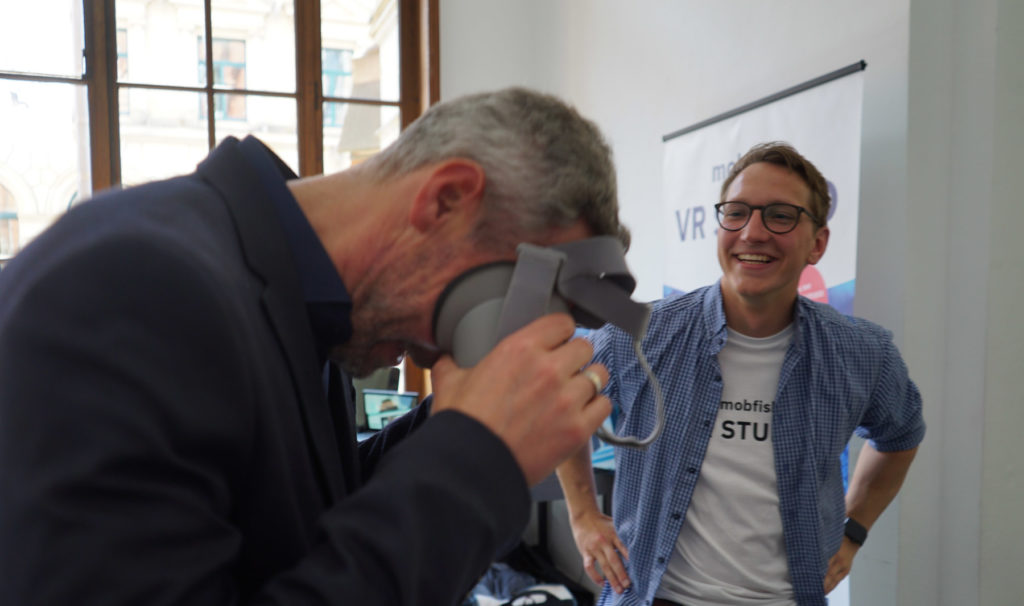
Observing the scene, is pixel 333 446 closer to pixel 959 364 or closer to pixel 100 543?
pixel 100 543

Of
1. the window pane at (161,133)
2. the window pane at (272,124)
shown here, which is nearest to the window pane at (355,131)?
the window pane at (272,124)

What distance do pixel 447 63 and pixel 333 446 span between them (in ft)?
12.5

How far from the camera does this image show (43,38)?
3.72m

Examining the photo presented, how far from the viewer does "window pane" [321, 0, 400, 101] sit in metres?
4.23

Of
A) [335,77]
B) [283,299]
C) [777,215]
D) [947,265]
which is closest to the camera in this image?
[283,299]

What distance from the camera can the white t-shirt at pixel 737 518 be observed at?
1.46 m

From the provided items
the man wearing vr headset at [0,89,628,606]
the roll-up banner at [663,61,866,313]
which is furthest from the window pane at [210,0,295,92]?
the man wearing vr headset at [0,89,628,606]

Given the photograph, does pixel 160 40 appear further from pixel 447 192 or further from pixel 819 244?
pixel 447 192

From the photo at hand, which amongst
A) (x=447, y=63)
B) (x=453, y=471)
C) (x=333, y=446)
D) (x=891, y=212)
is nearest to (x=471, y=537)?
(x=453, y=471)

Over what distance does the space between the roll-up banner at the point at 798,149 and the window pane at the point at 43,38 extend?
313 centimetres

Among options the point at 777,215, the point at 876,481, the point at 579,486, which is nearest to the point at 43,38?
the point at 579,486

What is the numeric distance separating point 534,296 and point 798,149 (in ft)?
5.63

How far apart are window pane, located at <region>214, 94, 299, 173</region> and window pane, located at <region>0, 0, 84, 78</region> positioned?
29.0 inches

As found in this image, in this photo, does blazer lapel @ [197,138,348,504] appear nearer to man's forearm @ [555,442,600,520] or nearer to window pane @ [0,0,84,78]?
man's forearm @ [555,442,600,520]
